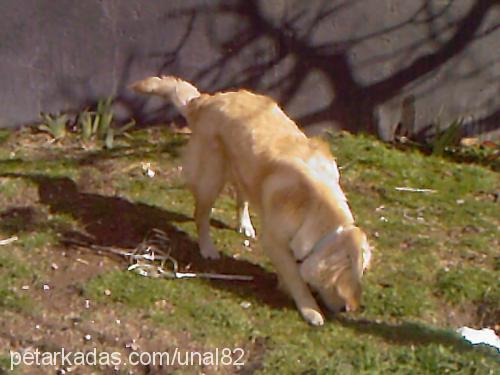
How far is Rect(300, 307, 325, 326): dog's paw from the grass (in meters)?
0.05

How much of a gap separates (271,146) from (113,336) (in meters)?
1.36

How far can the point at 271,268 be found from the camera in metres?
6.39

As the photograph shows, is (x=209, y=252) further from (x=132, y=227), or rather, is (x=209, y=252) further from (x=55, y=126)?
(x=55, y=126)


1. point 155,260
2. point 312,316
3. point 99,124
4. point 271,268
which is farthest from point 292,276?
point 99,124

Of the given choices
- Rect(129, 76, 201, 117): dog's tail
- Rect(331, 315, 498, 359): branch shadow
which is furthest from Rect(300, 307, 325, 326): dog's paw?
Rect(129, 76, 201, 117): dog's tail

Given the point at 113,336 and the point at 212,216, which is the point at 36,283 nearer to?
the point at 113,336

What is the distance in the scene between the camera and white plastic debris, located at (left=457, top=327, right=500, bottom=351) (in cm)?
564

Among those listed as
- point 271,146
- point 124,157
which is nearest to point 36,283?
point 271,146

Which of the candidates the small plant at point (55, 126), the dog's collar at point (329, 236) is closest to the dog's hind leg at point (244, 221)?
the dog's collar at point (329, 236)

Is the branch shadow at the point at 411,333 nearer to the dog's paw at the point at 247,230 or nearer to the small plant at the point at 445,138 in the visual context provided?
the dog's paw at the point at 247,230

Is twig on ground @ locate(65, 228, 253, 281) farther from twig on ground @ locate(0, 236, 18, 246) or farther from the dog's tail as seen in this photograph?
the dog's tail

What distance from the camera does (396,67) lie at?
8.60 m

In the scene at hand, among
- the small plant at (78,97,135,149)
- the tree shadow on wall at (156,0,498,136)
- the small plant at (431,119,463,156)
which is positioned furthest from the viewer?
the small plant at (431,119,463,156)

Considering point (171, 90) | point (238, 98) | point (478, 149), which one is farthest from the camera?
point (478, 149)
